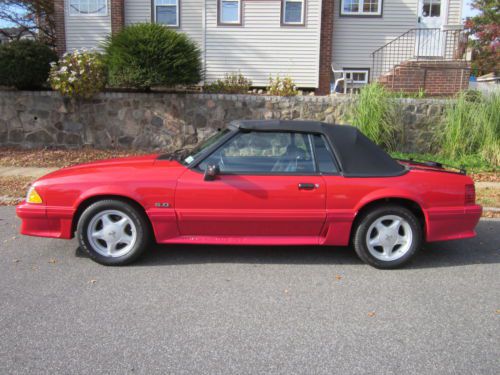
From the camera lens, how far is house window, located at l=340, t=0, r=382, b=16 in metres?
16.1

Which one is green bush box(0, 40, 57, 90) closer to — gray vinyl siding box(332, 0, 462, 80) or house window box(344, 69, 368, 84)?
gray vinyl siding box(332, 0, 462, 80)

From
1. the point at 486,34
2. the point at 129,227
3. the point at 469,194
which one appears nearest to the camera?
the point at 129,227

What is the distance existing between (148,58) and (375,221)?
7168 millimetres

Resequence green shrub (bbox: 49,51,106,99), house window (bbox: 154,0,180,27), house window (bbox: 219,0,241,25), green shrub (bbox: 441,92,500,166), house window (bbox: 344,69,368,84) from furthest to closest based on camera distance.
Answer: house window (bbox: 344,69,368,84) < house window (bbox: 154,0,180,27) < house window (bbox: 219,0,241,25) < green shrub (bbox: 49,51,106,99) < green shrub (bbox: 441,92,500,166)

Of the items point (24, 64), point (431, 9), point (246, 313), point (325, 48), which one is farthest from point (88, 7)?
point (246, 313)

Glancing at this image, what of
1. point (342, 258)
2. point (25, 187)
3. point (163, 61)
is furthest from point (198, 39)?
point (342, 258)

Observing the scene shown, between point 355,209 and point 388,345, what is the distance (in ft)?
5.24

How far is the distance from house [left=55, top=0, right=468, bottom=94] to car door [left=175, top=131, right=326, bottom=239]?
38.3ft

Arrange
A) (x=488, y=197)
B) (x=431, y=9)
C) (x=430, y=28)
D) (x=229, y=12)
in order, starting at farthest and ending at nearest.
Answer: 1. (x=431, y=9)
2. (x=229, y=12)
3. (x=430, y=28)
4. (x=488, y=197)

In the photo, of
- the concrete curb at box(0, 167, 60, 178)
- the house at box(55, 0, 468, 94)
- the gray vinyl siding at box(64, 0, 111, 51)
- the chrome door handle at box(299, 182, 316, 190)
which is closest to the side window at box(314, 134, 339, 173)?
the chrome door handle at box(299, 182, 316, 190)

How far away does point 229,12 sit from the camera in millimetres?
15852

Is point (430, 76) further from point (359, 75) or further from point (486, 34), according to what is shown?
point (486, 34)

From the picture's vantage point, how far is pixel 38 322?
3434mm

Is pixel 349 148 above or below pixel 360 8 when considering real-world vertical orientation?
below
